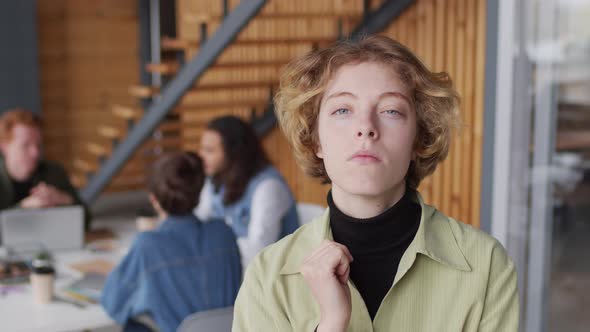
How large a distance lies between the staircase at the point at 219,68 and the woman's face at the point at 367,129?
273cm

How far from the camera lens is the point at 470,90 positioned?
3.92 metres

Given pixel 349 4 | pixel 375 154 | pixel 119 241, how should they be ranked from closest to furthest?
pixel 375 154, pixel 119 241, pixel 349 4

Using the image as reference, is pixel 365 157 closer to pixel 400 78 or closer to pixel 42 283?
pixel 400 78

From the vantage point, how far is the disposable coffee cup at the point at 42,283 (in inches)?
108

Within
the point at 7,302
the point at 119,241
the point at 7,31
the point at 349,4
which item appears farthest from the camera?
the point at 7,31

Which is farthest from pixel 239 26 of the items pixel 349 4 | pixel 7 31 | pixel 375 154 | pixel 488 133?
pixel 375 154

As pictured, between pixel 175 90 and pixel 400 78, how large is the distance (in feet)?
10.3

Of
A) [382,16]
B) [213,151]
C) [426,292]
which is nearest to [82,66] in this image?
[382,16]

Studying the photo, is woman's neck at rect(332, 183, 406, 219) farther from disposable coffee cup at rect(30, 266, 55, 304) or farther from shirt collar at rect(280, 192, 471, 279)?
disposable coffee cup at rect(30, 266, 55, 304)

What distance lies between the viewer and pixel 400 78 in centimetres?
136

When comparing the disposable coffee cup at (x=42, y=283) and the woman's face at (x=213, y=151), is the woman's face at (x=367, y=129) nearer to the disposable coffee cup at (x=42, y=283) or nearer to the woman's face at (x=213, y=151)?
the disposable coffee cup at (x=42, y=283)

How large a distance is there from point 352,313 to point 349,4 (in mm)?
3664

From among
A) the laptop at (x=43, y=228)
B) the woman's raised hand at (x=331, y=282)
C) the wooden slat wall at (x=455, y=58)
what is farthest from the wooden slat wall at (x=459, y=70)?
the woman's raised hand at (x=331, y=282)

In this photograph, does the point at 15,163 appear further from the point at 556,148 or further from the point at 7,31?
the point at 556,148
